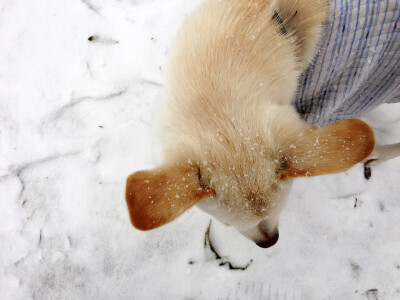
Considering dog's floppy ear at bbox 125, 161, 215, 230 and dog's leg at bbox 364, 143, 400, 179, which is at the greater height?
dog's floppy ear at bbox 125, 161, 215, 230

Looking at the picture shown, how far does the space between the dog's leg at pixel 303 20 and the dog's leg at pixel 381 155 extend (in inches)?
41.9

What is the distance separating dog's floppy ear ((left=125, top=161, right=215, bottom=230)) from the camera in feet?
3.36

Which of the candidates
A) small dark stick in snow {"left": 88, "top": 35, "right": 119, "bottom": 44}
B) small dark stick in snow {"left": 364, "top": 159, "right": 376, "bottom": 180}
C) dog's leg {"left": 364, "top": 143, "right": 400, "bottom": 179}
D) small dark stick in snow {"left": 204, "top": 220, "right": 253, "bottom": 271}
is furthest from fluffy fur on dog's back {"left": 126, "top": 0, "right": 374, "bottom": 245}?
small dark stick in snow {"left": 88, "top": 35, "right": 119, "bottom": 44}

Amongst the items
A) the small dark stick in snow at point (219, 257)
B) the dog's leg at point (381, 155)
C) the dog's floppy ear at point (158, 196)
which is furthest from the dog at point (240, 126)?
the dog's leg at point (381, 155)

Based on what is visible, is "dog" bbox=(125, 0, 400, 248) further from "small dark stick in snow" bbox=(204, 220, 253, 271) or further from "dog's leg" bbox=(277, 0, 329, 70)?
"small dark stick in snow" bbox=(204, 220, 253, 271)

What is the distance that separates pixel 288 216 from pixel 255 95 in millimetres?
1283

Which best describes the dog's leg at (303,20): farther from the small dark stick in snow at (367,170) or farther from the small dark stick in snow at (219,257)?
the small dark stick in snow at (219,257)

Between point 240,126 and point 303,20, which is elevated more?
point 303,20

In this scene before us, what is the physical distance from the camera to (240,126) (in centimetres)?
112

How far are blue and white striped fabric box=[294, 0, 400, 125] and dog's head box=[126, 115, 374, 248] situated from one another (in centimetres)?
42

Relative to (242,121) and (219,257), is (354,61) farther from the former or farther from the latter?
(219,257)

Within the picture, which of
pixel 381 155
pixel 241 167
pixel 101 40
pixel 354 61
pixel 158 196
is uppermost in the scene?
pixel 354 61

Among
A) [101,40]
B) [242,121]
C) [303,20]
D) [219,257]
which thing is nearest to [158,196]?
[242,121]

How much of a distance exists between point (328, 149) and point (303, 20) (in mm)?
652
